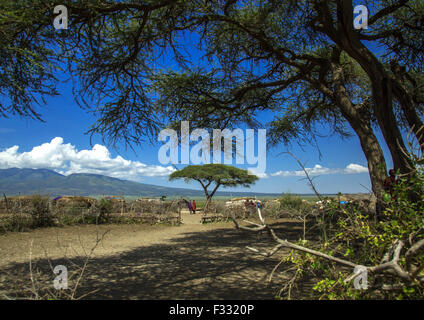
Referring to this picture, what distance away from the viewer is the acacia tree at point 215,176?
37531 millimetres

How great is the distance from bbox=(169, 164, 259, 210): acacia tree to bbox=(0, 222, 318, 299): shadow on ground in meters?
28.2

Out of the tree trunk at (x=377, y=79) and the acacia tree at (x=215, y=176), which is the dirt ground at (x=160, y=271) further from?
the acacia tree at (x=215, y=176)

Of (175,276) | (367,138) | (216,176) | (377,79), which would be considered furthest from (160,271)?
(216,176)

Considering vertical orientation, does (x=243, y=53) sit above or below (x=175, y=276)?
above

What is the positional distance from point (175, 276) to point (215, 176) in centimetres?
3268

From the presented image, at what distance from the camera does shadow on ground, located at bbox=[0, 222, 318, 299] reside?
429cm

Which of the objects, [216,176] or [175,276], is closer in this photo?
[175,276]

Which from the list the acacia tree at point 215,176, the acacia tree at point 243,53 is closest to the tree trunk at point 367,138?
the acacia tree at point 243,53

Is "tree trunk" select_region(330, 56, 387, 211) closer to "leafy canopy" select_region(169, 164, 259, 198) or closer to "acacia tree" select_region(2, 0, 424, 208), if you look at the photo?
"acacia tree" select_region(2, 0, 424, 208)

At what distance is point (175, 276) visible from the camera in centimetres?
534

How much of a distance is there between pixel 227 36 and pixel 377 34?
4.33m

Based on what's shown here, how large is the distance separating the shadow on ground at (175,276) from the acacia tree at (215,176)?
28.2 metres

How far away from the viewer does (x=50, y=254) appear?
8.36 m

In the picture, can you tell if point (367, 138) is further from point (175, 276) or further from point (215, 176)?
point (215, 176)
